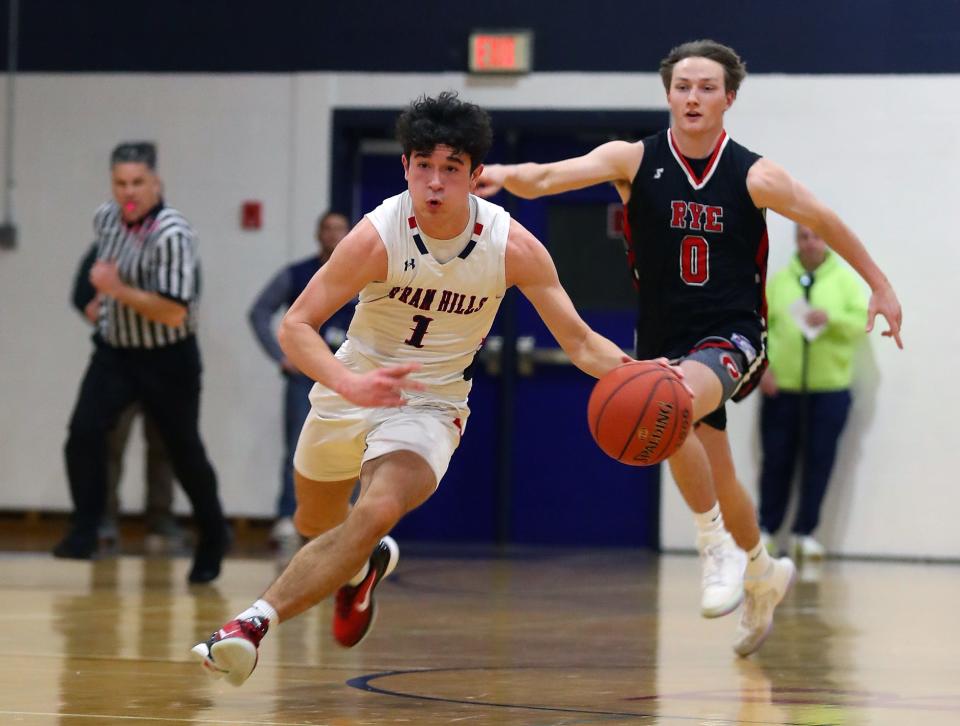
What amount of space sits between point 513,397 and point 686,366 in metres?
5.23

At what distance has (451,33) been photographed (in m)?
9.72

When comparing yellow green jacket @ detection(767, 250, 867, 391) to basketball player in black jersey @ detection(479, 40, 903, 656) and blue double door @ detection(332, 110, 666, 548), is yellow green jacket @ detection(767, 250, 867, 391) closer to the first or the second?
blue double door @ detection(332, 110, 666, 548)

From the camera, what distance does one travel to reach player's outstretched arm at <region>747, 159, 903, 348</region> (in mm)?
4816

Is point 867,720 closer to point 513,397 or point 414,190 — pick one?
point 414,190

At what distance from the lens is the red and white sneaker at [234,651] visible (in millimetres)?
3672

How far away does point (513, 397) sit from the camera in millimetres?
9875

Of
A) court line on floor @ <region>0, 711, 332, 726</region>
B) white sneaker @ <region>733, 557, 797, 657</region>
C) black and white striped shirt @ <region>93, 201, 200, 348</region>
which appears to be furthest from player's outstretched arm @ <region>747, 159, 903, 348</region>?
black and white striped shirt @ <region>93, 201, 200, 348</region>

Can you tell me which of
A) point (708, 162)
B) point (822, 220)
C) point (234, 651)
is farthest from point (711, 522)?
point (234, 651)

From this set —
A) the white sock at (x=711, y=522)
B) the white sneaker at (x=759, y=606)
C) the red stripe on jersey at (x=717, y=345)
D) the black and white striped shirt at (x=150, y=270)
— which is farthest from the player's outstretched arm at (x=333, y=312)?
the black and white striped shirt at (x=150, y=270)

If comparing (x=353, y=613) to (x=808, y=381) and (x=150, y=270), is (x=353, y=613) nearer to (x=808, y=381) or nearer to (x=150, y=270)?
(x=150, y=270)

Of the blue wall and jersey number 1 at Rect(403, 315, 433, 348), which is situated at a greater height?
the blue wall

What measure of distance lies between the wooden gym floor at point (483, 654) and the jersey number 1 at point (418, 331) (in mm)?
923

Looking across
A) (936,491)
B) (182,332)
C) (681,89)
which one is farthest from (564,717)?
(936,491)

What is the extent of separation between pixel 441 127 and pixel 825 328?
544cm
